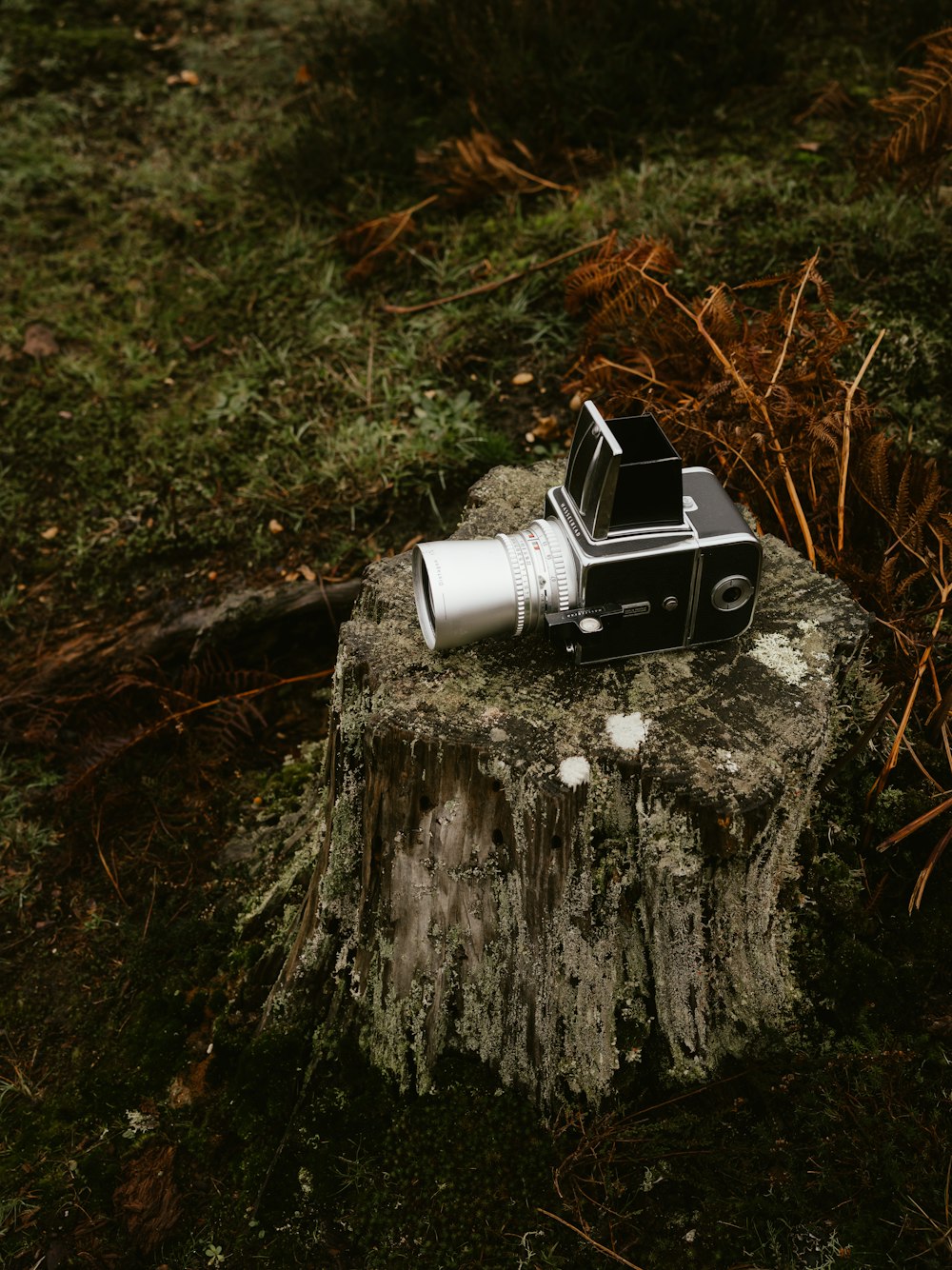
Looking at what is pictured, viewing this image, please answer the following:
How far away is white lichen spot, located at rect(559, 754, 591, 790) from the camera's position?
204 centimetres

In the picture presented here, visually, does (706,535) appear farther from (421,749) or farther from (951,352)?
(951,352)

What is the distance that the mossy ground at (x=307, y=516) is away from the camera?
7.73ft

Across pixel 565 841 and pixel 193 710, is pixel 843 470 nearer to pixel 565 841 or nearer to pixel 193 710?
pixel 565 841

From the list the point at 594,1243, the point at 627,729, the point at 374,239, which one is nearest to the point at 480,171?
the point at 374,239

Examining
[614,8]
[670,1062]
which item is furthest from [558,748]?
[614,8]

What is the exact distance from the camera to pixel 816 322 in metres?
3.39

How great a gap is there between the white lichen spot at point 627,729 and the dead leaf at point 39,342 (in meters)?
4.30

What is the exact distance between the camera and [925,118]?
3.59 m

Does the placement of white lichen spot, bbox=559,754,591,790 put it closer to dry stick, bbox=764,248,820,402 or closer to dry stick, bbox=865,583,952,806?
dry stick, bbox=865,583,952,806

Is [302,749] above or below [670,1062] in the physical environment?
above

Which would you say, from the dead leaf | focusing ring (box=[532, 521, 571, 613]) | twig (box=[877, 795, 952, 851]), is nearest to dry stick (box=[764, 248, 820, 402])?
focusing ring (box=[532, 521, 571, 613])

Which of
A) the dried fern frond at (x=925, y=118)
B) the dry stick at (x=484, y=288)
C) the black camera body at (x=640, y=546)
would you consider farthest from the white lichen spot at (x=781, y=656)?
the dry stick at (x=484, y=288)

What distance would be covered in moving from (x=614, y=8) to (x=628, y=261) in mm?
2563

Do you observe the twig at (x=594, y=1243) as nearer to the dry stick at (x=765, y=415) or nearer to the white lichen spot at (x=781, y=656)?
the white lichen spot at (x=781, y=656)
